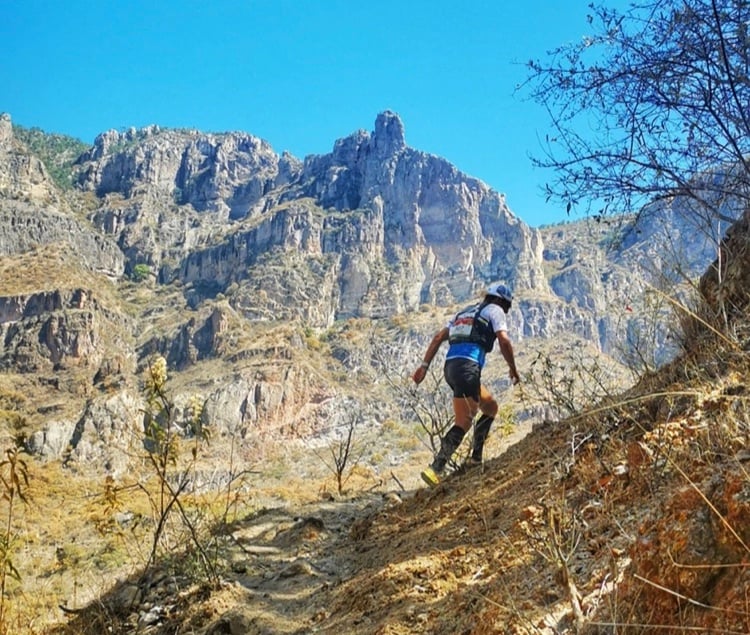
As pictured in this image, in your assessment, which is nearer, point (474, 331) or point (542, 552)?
point (542, 552)

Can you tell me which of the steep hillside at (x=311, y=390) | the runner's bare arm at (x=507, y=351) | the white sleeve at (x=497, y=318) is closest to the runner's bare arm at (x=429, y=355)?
the white sleeve at (x=497, y=318)

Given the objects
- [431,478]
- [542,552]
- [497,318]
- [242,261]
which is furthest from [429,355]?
[242,261]

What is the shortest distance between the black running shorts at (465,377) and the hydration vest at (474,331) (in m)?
0.18

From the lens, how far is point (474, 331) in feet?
15.7

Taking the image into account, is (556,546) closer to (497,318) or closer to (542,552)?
(542,552)

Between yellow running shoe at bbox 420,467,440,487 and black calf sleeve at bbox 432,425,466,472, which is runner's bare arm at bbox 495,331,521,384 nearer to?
black calf sleeve at bbox 432,425,466,472

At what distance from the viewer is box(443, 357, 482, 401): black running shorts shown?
4594 millimetres

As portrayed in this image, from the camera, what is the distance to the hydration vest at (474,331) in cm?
477

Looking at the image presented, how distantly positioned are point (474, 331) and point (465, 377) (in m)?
0.40

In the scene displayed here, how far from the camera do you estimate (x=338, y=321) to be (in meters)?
105

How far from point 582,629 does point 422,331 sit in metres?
93.7

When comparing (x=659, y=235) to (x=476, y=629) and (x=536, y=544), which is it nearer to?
(x=536, y=544)

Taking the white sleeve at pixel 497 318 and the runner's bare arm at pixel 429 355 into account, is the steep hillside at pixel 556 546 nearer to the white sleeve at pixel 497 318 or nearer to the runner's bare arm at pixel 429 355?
the white sleeve at pixel 497 318

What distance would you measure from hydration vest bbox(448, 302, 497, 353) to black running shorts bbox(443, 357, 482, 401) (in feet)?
0.60
